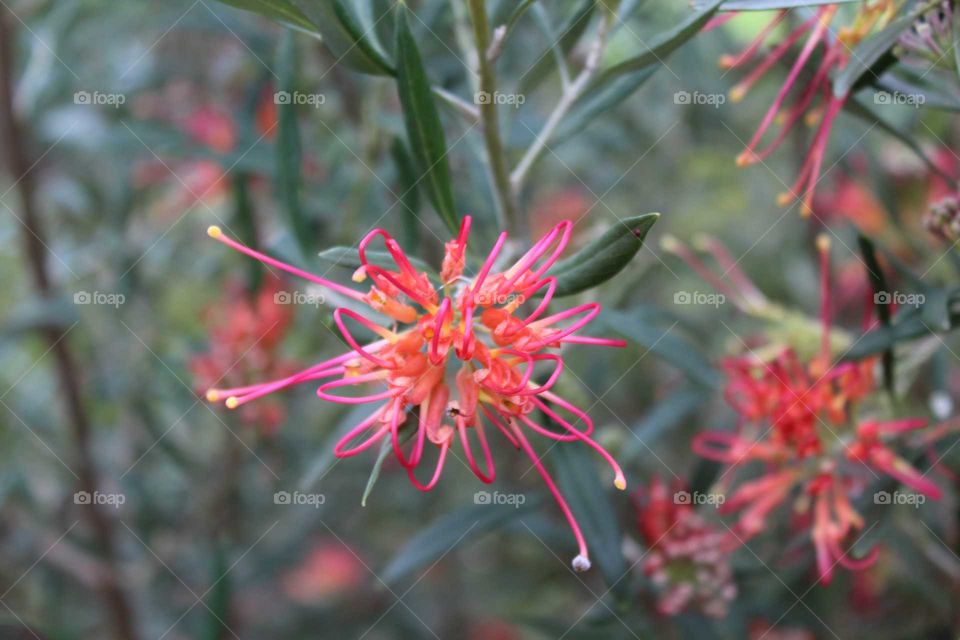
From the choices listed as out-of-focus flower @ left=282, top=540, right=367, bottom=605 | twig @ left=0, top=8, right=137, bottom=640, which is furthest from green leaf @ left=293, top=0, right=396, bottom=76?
out-of-focus flower @ left=282, top=540, right=367, bottom=605

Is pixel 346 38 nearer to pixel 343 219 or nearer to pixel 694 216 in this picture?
pixel 343 219

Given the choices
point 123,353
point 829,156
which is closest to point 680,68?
point 829,156

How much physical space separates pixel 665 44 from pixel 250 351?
4.05ft

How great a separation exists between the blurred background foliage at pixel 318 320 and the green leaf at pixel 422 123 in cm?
30

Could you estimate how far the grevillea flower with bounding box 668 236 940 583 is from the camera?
1.26m

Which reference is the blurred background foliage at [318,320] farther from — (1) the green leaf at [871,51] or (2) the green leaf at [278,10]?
(1) the green leaf at [871,51]

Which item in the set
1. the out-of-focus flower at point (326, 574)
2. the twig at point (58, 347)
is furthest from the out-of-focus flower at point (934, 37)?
the out-of-focus flower at point (326, 574)

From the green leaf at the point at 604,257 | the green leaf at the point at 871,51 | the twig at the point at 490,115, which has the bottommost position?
the green leaf at the point at 604,257

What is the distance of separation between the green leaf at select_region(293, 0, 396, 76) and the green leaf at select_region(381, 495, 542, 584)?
27.6 inches

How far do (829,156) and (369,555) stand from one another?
1.61 m

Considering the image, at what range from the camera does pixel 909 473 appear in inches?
49.5

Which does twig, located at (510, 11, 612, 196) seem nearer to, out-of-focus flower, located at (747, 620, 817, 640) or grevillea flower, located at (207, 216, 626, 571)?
grevillea flower, located at (207, 216, 626, 571)

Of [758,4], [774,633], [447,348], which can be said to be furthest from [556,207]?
[447,348]

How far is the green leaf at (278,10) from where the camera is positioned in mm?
962
